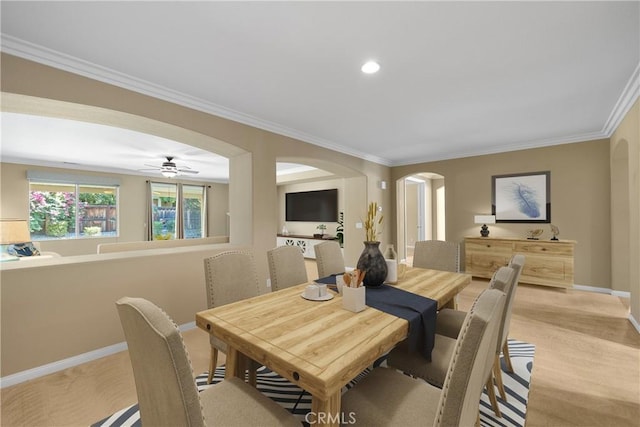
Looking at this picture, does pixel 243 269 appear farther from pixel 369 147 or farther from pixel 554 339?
pixel 369 147

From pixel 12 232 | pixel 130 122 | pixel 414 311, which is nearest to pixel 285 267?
pixel 414 311

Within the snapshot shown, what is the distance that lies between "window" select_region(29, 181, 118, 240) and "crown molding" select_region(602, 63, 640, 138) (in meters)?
9.21

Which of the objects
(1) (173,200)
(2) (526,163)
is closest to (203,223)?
(1) (173,200)

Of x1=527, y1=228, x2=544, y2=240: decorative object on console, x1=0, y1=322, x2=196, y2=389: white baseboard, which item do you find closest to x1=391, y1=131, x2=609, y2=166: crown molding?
x1=527, y1=228, x2=544, y2=240: decorative object on console

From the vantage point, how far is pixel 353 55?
6.82 ft

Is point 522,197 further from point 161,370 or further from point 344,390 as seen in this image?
point 161,370

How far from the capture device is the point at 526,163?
4742 millimetres

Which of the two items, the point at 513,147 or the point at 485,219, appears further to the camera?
the point at 485,219

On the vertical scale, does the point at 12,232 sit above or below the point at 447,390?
above

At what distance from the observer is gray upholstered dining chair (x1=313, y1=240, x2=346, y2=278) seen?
266 centimetres

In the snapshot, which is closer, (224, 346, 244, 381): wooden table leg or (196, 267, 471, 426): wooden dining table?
(196, 267, 471, 426): wooden dining table

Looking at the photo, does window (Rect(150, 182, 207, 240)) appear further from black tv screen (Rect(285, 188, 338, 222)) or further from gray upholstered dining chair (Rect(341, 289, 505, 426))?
gray upholstered dining chair (Rect(341, 289, 505, 426))

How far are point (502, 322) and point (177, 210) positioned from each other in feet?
27.6

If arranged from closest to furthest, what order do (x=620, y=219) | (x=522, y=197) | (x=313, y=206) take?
(x=620, y=219) → (x=522, y=197) → (x=313, y=206)
